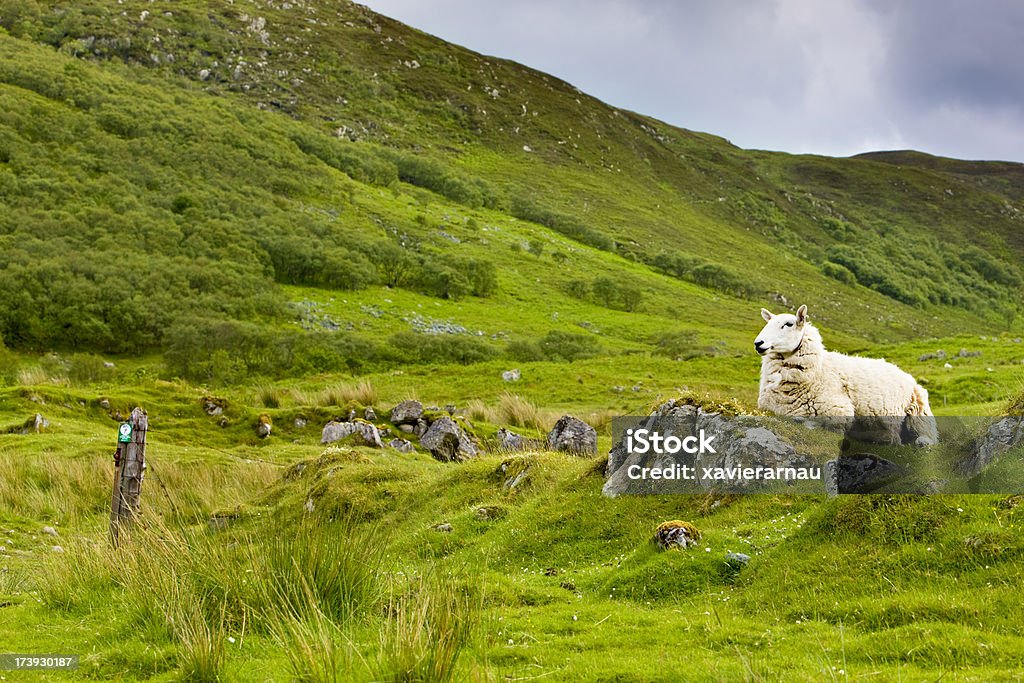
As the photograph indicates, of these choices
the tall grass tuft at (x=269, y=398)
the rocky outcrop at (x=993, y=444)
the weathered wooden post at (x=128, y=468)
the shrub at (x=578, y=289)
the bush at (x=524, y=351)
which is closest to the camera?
the rocky outcrop at (x=993, y=444)

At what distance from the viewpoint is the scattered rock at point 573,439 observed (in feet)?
50.3

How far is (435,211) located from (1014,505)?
97051mm

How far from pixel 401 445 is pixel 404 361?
28.8 metres

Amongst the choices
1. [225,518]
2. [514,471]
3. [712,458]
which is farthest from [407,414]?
[712,458]

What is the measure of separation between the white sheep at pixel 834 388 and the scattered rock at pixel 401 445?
11.6 meters

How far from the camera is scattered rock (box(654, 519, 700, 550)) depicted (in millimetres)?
8516

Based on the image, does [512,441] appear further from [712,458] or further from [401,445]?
[712,458]

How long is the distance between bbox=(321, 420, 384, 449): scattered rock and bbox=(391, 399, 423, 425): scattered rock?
100 cm

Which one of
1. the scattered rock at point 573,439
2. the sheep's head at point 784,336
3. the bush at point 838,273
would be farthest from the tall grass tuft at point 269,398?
the bush at point 838,273

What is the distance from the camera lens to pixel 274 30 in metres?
148

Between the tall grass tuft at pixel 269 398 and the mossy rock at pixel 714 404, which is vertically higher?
the mossy rock at pixel 714 404

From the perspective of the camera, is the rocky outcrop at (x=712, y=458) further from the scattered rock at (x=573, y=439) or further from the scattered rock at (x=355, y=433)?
the scattered rock at (x=355, y=433)

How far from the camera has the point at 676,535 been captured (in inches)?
338

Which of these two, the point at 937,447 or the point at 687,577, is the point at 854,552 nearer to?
the point at 687,577
